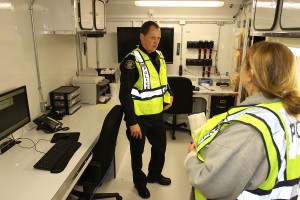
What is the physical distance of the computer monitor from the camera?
66.0 inches

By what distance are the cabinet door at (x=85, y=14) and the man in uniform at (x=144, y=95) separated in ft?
2.36

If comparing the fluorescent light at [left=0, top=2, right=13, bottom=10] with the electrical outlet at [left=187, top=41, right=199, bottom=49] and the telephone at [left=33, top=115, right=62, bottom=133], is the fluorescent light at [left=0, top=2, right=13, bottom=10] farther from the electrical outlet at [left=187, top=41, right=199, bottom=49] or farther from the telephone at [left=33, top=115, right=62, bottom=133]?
the electrical outlet at [left=187, top=41, right=199, bottom=49]

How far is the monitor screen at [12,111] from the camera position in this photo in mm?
1678

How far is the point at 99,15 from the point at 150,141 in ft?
5.72

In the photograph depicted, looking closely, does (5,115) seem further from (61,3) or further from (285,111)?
(285,111)

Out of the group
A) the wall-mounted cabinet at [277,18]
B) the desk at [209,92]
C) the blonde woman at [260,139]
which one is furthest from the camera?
the desk at [209,92]

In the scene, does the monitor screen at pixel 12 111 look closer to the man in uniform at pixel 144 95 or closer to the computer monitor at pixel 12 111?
the computer monitor at pixel 12 111

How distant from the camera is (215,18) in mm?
3855

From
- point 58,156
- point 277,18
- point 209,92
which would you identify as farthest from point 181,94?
point 58,156

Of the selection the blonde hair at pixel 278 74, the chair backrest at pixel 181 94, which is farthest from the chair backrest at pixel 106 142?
the chair backrest at pixel 181 94

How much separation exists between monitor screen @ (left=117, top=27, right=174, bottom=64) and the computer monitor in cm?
221

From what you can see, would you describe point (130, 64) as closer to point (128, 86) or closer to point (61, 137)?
point (128, 86)

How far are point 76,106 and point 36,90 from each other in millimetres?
512

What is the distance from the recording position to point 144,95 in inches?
84.6
